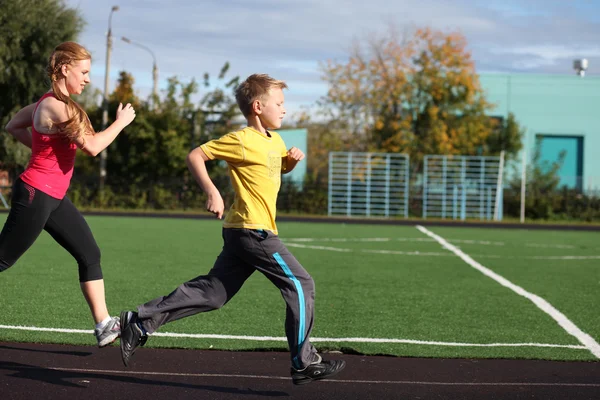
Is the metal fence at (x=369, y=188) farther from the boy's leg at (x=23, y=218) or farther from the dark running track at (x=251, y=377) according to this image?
the boy's leg at (x=23, y=218)

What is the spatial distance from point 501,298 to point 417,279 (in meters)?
1.82

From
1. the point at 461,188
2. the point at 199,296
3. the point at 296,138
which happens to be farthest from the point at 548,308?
the point at 296,138

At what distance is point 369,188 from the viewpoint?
119 ft

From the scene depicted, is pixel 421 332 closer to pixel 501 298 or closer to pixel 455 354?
pixel 455 354

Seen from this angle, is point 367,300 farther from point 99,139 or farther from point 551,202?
point 551,202

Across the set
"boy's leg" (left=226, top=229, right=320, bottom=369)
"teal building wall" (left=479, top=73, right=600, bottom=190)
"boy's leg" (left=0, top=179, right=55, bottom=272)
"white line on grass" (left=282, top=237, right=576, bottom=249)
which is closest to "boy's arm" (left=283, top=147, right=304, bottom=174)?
"boy's leg" (left=226, top=229, right=320, bottom=369)

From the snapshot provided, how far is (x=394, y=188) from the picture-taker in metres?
36.8

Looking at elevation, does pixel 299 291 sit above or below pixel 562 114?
below

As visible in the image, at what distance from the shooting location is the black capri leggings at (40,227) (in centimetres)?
539

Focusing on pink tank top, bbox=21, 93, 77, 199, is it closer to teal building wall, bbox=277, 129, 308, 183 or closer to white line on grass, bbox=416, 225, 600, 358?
white line on grass, bbox=416, 225, 600, 358

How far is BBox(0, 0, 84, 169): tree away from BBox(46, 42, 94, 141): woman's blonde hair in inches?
1154

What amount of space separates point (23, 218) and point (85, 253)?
0.47 meters

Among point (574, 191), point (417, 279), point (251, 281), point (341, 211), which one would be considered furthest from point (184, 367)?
point (574, 191)

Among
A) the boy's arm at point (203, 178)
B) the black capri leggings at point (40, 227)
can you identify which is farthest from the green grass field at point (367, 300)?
the boy's arm at point (203, 178)
